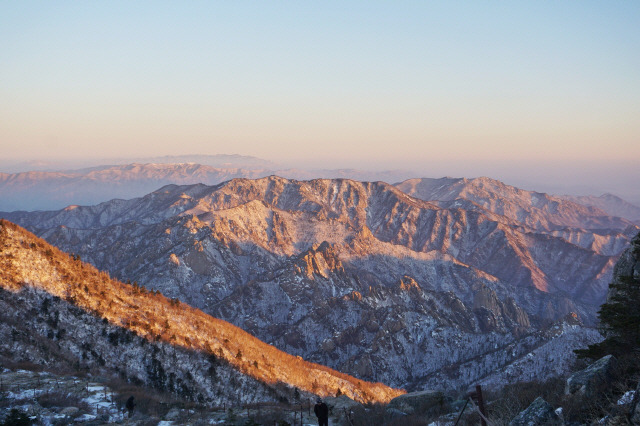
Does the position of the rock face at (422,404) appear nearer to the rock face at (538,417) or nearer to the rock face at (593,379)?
the rock face at (593,379)

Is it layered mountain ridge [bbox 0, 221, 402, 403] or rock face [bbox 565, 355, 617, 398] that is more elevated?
rock face [bbox 565, 355, 617, 398]

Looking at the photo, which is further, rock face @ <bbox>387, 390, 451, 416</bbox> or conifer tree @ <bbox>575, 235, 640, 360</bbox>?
rock face @ <bbox>387, 390, 451, 416</bbox>

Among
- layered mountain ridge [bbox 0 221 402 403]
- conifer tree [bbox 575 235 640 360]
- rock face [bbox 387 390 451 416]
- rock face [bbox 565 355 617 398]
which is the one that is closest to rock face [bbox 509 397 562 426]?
rock face [bbox 565 355 617 398]

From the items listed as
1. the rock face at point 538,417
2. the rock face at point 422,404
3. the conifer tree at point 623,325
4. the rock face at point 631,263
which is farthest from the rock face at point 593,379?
the rock face at point 631,263

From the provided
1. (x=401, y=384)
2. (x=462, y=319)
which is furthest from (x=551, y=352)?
(x=462, y=319)

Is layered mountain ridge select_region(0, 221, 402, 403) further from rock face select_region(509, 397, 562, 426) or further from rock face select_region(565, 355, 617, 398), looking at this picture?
rock face select_region(565, 355, 617, 398)

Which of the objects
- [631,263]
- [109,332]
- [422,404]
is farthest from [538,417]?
[109,332]
